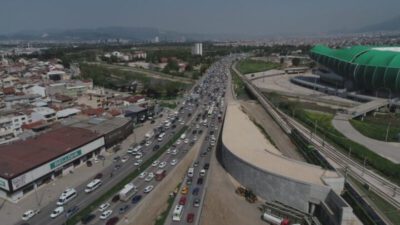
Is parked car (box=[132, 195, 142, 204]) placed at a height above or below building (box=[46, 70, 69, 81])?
below

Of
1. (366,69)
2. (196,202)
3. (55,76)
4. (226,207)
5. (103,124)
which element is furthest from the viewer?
(55,76)

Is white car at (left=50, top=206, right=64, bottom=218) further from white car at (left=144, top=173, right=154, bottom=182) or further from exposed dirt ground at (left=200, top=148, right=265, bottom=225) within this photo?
exposed dirt ground at (left=200, top=148, right=265, bottom=225)

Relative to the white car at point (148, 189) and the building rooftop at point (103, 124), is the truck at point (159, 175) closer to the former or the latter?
the white car at point (148, 189)

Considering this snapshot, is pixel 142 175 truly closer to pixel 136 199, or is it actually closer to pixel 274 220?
pixel 136 199

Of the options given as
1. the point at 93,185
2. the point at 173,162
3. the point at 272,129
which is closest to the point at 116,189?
the point at 93,185

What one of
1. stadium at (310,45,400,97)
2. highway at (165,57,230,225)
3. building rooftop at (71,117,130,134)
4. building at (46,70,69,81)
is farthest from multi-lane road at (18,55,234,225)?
building at (46,70,69,81)

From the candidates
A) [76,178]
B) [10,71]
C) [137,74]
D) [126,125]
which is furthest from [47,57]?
[76,178]
